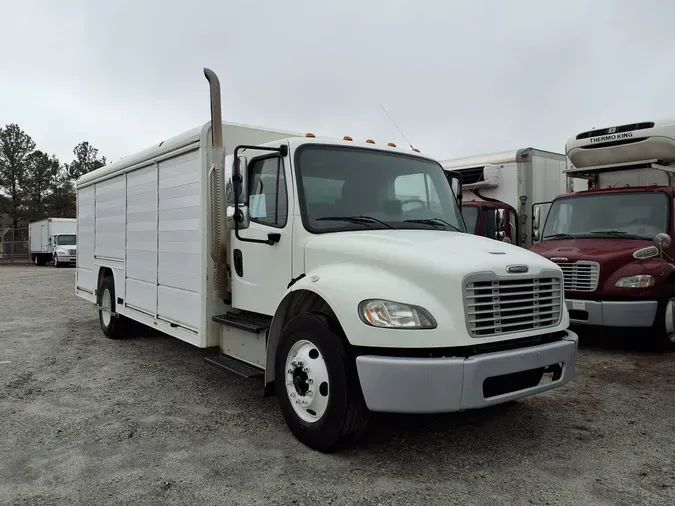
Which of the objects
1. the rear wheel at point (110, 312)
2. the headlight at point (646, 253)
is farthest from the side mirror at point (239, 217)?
the headlight at point (646, 253)

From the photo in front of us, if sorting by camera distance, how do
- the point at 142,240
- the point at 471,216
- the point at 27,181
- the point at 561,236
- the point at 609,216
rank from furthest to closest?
the point at 27,181
the point at 471,216
the point at 561,236
the point at 609,216
the point at 142,240

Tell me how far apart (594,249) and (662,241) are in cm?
82

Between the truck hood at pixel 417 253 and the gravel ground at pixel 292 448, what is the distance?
1346mm

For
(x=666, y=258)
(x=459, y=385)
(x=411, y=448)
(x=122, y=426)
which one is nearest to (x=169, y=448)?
(x=122, y=426)

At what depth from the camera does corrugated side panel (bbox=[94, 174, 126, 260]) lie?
7.75 meters

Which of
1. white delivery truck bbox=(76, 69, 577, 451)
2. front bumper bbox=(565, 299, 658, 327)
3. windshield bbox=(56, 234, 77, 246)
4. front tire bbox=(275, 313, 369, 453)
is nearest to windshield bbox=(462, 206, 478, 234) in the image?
front bumper bbox=(565, 299, 658, 327)

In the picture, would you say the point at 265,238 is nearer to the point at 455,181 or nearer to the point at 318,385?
the point at 318,385

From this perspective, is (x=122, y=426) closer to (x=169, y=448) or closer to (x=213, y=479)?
(x=169, y=448)

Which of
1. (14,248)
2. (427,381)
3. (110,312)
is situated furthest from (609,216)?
(14,248)

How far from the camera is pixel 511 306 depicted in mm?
3977

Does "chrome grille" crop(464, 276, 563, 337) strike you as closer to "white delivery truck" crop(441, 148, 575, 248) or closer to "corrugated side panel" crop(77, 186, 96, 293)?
"white delivery truck" crop(441, 148, 575, 248)

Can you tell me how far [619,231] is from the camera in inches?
319

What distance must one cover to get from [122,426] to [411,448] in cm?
243

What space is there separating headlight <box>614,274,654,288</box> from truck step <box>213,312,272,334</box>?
4838 mm
